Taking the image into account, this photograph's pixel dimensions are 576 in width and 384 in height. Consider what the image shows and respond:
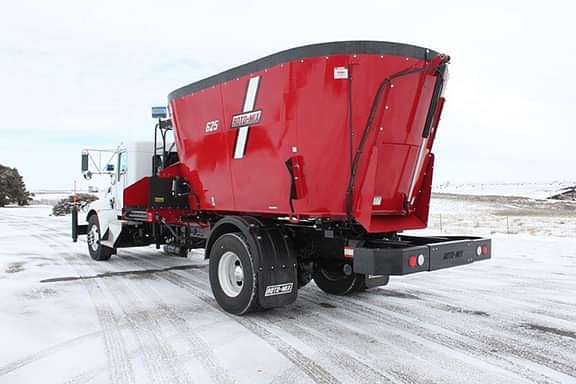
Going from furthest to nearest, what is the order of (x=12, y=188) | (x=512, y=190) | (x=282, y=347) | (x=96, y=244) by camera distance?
(x=512, y=190)
(x=12, y=188)
(x=96, y=244)
(x=282, y=347)

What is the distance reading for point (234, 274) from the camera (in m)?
6.17

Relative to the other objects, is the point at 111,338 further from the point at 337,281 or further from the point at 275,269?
the point at 337,281

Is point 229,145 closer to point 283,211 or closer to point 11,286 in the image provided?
point 283,211

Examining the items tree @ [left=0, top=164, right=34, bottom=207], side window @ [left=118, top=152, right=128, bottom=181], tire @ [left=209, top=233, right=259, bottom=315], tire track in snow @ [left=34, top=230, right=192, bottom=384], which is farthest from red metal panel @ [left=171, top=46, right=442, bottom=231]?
tree @ [left=0, top=164, right=34, bottom=207]

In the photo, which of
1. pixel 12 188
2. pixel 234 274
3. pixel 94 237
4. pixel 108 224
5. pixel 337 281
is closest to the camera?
pixel 234 274

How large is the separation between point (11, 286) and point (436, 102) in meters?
6.78

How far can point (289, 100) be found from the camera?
17.0 feet

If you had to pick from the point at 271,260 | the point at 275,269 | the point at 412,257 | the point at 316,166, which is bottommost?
the point at 275,269

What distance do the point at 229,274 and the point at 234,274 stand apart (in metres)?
0.07

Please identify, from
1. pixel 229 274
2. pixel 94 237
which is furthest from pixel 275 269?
pixel 94 237

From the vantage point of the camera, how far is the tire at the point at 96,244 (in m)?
10.3

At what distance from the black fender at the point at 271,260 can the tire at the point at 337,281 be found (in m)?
1.10

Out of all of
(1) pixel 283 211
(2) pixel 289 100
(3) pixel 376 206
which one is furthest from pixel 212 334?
(2) pixel 289 100

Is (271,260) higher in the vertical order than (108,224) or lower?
lower
